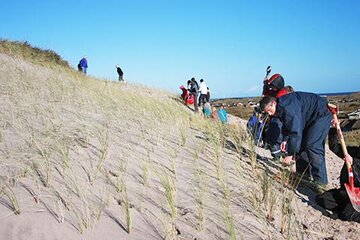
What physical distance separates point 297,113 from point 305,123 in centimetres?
38

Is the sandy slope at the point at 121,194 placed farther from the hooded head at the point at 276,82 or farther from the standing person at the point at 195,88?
the standing person at the point at 195,88

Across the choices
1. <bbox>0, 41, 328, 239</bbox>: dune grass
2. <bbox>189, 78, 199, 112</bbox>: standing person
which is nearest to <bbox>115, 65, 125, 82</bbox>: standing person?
<bbox>189, 78, 199, 112</bbox>: standing person

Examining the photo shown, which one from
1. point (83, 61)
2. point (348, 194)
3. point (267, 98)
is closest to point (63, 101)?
point (267, 98)

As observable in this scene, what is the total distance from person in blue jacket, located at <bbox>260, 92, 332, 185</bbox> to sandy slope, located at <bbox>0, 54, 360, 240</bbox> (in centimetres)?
56

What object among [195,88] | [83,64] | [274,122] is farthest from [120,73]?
[274,122]

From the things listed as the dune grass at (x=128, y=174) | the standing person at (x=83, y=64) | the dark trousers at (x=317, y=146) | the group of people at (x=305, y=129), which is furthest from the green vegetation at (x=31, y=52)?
the dark trousers at (x=317, y=146)

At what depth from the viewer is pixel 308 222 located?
3.21 metres

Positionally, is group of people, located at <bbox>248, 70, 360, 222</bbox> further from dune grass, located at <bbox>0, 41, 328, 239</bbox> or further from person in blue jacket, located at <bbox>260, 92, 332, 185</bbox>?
dune grass, located at <bbox>0, 41, 328, 239</bbox>

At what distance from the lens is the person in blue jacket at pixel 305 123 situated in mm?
4238

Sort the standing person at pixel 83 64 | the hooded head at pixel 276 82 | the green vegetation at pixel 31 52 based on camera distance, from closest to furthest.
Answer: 1. the hooded head at pixel 276 82
2. the green vegetation at pixel 31 52
3. the standing person at pixel 83 64

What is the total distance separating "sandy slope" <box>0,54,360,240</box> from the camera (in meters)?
2.42

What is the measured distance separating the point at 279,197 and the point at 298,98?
1.76 metres

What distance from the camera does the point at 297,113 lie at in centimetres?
430

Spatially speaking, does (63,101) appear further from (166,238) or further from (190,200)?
(166,238)
